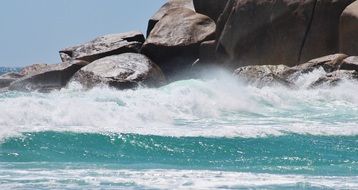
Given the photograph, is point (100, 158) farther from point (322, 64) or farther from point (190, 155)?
point (322, 64)

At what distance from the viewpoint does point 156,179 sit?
927 centimetres

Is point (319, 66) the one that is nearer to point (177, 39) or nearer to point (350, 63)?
point (350, 63)

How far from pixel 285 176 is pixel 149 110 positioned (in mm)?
5941

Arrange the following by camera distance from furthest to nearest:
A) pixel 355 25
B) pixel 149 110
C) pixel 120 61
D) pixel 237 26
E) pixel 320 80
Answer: pixel 237 26
pixel 120 61
pixel 355 25
pixel 320 80
pixel 149 110

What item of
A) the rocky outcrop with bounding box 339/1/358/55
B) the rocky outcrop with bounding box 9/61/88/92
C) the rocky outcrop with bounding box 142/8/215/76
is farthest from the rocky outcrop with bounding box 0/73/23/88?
the rocky outcrop with bounding box 339/1/358/55

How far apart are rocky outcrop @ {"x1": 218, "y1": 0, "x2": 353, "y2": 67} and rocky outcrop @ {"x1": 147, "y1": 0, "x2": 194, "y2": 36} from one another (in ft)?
12.7

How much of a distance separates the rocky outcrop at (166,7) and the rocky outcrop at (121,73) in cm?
492

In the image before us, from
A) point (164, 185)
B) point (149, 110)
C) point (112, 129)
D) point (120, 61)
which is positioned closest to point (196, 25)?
point (120, 61)

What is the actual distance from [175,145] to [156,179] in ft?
9.41

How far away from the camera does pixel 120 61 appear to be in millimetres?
23516

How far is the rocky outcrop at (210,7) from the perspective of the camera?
2789 centimetres

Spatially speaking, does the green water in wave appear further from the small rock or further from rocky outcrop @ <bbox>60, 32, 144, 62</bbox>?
rocky outcrop @ <bbox>60, 32, 144, 62</bbox>

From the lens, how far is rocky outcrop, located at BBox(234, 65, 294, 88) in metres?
20.7

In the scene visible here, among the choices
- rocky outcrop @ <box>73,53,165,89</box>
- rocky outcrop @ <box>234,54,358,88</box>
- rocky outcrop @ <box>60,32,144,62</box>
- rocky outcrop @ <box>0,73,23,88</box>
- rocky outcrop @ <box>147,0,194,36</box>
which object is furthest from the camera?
rocky outcrop @ <box>0,73,23,88</box>
